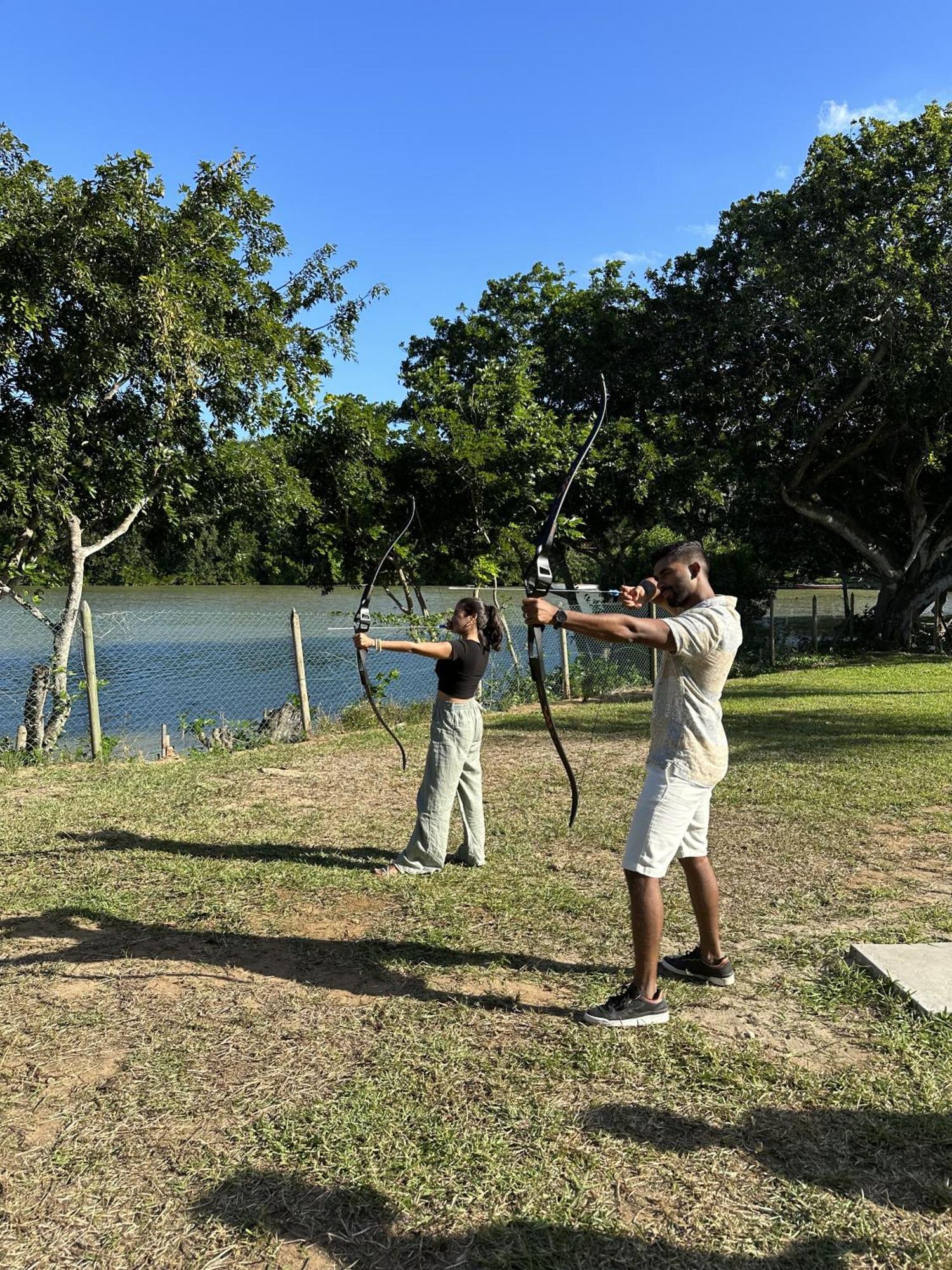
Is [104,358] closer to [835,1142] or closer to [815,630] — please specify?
[835,1142]

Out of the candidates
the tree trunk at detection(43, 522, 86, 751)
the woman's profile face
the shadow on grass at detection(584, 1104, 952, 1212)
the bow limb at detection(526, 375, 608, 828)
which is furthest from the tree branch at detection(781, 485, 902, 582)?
the shadow on grass at detection(584, 1104, 952, 1212)

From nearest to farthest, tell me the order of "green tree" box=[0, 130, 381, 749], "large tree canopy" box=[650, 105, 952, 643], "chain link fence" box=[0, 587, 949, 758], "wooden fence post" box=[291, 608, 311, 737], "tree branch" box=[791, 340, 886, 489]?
"green tree" box=[0, 130, 381, 749] → "wooden fence post" box=[291, 608, 311, 737] → "chain link fence" box=[0, 587, 949, 758] → "large tree canopy" box=[650, 105, 952, 643] → "tree branch" box=[791, 340, 886, 489]

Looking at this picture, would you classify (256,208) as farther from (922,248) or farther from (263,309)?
(922,248)

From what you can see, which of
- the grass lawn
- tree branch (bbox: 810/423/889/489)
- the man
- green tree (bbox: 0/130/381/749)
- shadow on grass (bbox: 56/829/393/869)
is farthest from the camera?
tree branch (bbox: 810/423/889/489)

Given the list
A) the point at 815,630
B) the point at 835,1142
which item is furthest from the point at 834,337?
the point at 835,1142

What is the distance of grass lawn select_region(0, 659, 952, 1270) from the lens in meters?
2.34

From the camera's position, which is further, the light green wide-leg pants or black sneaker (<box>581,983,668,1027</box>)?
the light green wide-leg pants

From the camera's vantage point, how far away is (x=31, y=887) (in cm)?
513

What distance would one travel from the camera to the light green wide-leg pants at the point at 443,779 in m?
5.16

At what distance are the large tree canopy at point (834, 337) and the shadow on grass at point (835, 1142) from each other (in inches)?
643

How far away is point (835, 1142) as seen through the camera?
8.71 ft

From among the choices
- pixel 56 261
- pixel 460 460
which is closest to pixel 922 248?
pixel 460 460

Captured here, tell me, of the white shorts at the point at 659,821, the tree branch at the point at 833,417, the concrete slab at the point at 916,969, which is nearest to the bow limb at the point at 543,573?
the white shorts at the point at 659,821

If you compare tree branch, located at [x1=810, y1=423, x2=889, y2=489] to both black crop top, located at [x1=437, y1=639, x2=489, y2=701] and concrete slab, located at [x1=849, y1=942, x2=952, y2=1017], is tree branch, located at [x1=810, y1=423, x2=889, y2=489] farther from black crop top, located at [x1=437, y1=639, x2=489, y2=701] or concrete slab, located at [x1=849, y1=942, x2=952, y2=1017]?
concrete slab, located at [x1=849, y1=942, x2=952, y2=1017]
